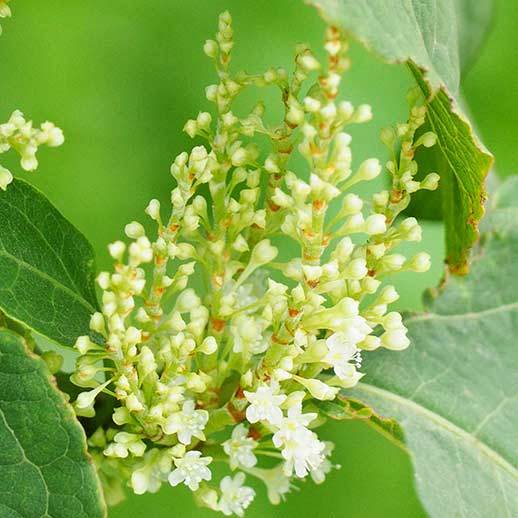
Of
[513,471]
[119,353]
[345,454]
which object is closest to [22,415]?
[119,353]

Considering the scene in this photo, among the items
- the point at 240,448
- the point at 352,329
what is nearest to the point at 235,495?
the point at 240,448

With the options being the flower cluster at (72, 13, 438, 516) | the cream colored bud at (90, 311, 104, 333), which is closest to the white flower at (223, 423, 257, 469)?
the flower cluster at (72, 13, 438, 516)

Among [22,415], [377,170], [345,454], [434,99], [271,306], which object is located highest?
[434,99]

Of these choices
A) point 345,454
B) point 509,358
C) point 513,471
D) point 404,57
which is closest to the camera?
point 404,57

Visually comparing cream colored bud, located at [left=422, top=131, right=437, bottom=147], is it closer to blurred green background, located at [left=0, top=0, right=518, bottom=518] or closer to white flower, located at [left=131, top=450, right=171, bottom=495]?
white flower, located at [left=131, top=450, right=171, bottom=495]

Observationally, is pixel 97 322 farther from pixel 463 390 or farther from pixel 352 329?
pixel 463 390

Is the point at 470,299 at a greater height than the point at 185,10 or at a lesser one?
lesser

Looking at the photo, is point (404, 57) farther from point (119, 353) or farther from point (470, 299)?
point (470, 299)
